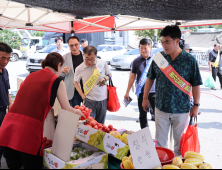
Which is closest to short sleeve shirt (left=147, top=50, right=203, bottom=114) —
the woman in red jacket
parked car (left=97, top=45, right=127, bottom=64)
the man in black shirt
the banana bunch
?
the banana bunch

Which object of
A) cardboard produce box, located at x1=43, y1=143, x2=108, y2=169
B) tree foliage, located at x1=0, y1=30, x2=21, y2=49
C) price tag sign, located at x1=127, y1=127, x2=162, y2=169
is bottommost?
cardboard produce box, located at x1=43, y1=143, x2=108, y2=169

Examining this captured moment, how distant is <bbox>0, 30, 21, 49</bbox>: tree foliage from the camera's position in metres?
25.6

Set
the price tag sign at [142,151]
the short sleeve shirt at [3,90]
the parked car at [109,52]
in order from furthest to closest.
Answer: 1. the parked car at [109,52]
2. the short sleeve shirt at [3,90]
3. the price tag sign at [142,151]

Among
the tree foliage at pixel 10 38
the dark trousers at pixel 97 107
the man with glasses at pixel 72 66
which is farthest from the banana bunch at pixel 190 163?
the tree foliage at pixel 10 38

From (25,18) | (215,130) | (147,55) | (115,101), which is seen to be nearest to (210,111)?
(215,130)

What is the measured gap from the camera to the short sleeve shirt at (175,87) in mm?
A: 2434

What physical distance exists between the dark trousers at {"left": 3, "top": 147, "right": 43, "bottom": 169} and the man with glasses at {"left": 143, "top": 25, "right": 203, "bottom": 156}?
1.40 m

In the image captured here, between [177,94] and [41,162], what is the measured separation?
154 centimetres

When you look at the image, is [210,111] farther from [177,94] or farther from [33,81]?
[33,81]

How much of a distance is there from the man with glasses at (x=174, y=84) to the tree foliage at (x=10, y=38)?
84.7ft

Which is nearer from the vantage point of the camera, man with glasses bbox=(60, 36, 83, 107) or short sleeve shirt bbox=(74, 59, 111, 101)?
short sleeve shirt bbox=(74, 59, 111, 101)

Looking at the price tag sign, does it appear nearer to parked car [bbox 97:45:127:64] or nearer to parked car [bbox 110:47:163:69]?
parked car [bbox 110:47:163:69]

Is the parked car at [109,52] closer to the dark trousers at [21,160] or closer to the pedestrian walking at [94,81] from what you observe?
the pedestrian walking at [94,81]

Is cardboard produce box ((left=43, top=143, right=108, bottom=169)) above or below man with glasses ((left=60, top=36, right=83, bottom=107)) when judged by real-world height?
below
